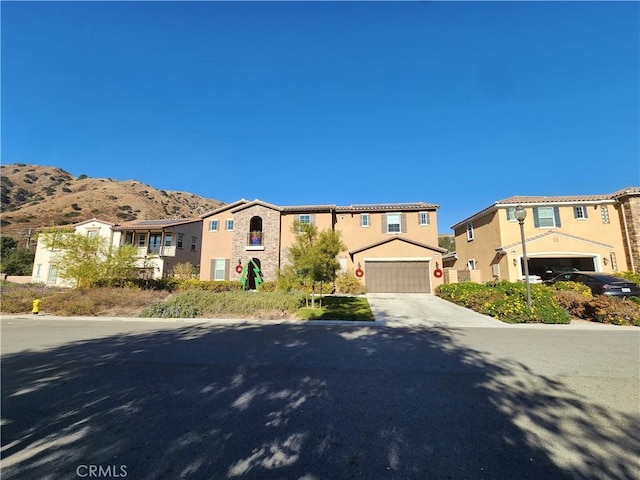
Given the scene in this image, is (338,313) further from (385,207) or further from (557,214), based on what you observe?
(557,214)

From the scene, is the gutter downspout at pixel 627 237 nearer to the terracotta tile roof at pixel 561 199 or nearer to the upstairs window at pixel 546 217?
the terracotta tile roof at pixel 561 199

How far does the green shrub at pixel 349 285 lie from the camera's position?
75.5 ft

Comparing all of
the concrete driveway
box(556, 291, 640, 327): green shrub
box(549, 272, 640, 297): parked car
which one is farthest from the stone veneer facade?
box(549, 272, 640, 297): parked car

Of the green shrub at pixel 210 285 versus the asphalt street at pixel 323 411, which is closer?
the asphalt street at pixel 323 411

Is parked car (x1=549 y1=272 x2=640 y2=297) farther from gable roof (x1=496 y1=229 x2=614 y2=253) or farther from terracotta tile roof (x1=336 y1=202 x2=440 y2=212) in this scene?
terracotta tile roof (x1=336 y1=202 x2=440 y2=212)

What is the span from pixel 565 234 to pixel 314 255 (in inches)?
776

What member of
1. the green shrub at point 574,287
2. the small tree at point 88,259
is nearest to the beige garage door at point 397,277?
the green shrub at point 574,287

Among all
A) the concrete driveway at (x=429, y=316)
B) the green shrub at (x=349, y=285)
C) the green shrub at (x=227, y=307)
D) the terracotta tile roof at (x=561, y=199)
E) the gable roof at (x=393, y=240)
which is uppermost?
the terracotta tile roof at (x=561, y=199)

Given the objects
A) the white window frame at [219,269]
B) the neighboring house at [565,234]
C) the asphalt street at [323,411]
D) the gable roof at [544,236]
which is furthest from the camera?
the white window frame at [219,269]

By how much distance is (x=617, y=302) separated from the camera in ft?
37.7

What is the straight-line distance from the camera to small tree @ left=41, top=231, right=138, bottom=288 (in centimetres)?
1880

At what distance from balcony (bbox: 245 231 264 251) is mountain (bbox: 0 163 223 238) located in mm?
35844

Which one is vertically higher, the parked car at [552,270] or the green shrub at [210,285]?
the parked car at [552,270]

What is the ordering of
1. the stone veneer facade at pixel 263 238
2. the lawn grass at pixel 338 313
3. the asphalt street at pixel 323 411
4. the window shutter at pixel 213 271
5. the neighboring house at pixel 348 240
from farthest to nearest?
1. the window shutter at pixel 213 271
2. the stone veneer facade at pixel 263 238
3. the neighboring house at pixel 348 240
4. the lawn grass at pixel 338 313
5. the asphalt street at pixel 323 411
